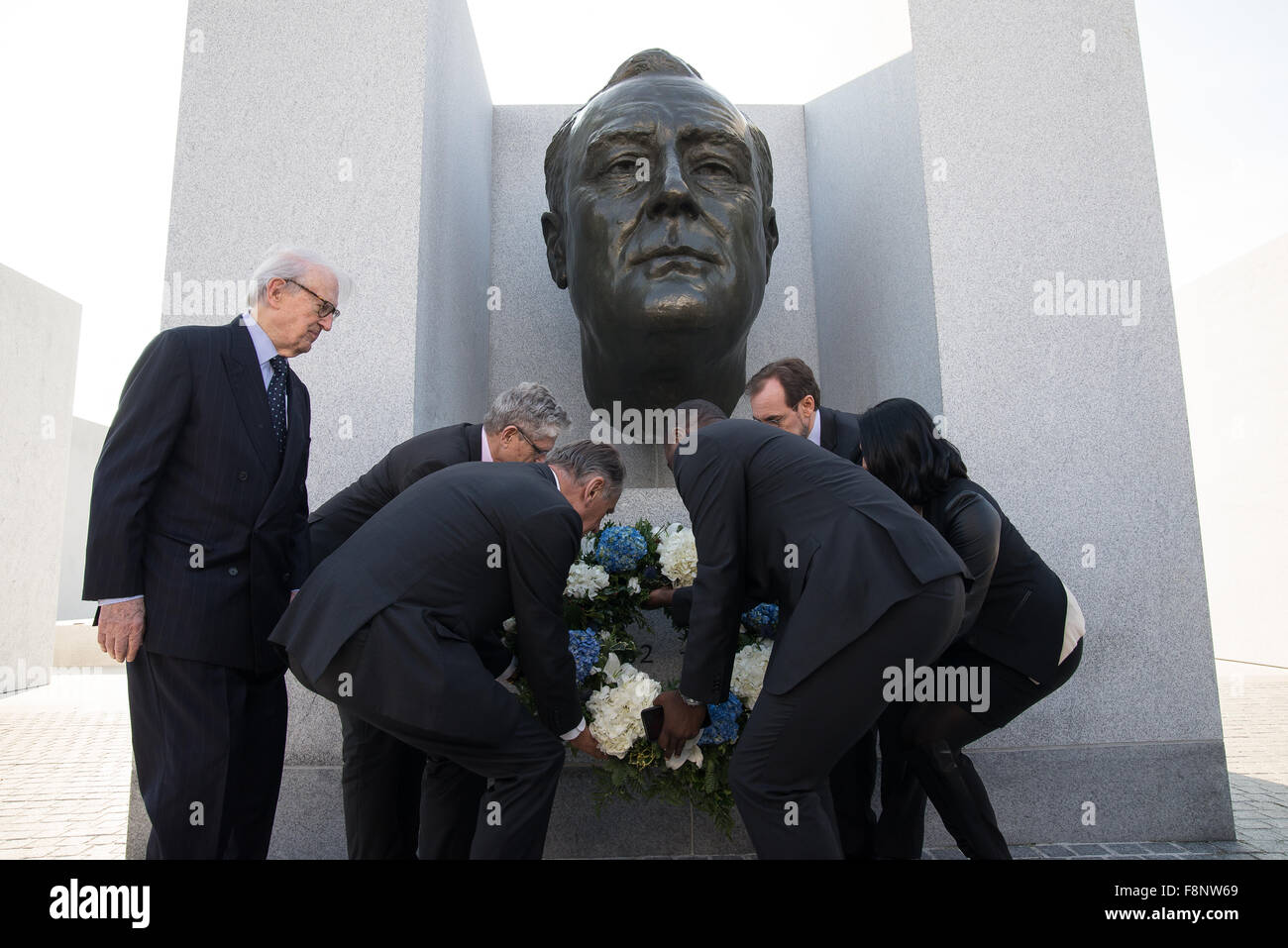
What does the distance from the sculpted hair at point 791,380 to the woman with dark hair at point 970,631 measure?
2.22ft

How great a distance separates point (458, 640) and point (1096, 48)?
4532 mm

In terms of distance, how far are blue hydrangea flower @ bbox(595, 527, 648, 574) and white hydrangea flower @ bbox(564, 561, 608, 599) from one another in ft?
0.28

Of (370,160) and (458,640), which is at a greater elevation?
(370,160)

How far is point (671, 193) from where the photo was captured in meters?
3.96

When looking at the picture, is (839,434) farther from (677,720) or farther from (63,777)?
(63,777)

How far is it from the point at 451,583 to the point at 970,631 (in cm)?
166

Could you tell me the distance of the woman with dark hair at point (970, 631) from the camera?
2.52m

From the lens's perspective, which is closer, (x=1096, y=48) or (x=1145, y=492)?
(x=1145, y=492)

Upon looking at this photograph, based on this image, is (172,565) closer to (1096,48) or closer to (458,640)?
(458,640)

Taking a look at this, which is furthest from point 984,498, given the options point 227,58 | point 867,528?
point 227,58

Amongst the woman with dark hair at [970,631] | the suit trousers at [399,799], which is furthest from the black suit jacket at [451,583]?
the woman with dark hair at [970,631]

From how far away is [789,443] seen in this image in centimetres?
226

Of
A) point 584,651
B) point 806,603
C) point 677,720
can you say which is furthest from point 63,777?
point 806,603

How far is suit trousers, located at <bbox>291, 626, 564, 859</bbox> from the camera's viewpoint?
2.01m
